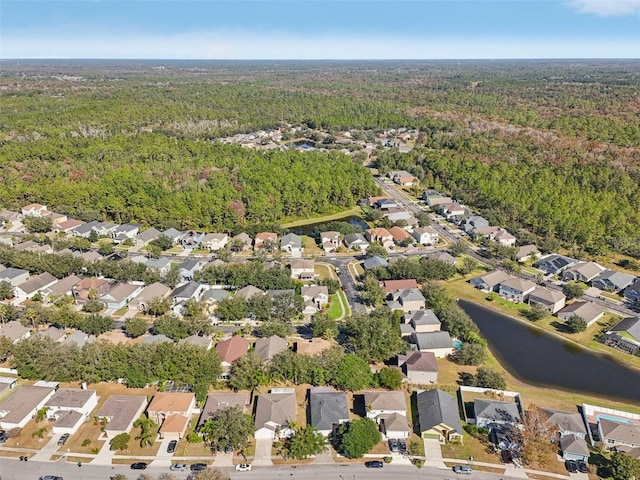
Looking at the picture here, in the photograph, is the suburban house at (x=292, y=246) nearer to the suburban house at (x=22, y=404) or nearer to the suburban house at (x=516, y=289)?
the suburban house at (x=516, y=289)

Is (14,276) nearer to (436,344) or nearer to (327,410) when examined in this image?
(327,410)

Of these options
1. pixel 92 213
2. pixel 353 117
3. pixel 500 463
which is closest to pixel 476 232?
pixel 500 463

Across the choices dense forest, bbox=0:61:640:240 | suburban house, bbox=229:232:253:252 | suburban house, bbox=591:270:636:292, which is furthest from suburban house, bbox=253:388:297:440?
dense forest, bbox=0:61:640:240

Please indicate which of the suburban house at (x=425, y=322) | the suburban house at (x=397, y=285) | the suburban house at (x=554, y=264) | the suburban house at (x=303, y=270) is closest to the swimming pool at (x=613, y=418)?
the suburban house at (x=425, y=322)

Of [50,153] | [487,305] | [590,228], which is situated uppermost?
[50,153]

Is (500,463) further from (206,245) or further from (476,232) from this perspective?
(206,245)

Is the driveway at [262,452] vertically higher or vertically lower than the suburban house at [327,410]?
lower
